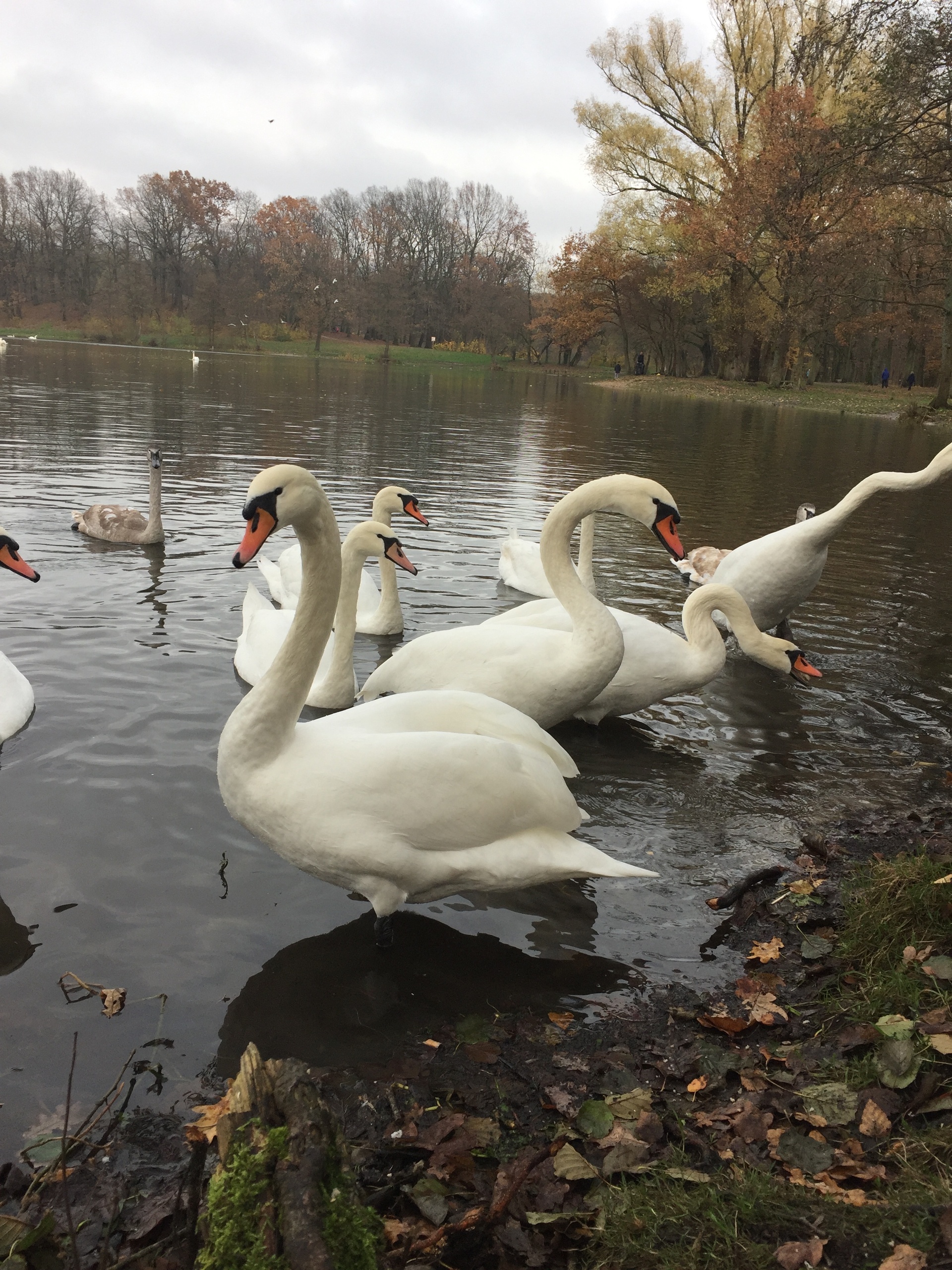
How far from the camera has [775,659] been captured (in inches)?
248

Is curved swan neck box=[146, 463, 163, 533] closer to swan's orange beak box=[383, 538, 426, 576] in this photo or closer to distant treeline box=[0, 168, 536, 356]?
swan's orange beak box=[383, 538, 426, 576]

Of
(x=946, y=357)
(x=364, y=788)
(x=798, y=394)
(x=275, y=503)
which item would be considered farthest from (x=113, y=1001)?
(x=798, y=394)

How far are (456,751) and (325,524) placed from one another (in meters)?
1.05

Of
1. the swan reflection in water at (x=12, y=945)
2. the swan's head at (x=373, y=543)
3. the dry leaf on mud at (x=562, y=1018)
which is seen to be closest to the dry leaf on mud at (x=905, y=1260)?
the dry leaf on mud at (x=562, y=1018)

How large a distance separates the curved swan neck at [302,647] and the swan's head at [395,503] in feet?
13.5

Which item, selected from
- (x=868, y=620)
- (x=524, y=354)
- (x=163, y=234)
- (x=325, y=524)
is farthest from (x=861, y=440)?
(x=163, y=234)

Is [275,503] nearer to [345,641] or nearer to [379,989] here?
[379,989]

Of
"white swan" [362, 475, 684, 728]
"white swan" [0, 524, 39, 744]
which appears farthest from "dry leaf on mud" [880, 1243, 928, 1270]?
"white swan" [0, 524, 39, 744]

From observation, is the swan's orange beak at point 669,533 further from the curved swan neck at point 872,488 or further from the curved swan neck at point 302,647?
the curved swan neck at point 302,647

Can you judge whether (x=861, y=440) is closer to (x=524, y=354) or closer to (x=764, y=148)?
(x=764, y=148)

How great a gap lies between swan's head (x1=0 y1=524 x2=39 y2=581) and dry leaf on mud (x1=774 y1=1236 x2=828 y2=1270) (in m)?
5.50

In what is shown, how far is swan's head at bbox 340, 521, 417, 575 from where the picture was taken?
700 cm

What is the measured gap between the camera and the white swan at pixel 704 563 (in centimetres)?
926

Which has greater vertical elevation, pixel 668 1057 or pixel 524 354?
pixel 524 354
